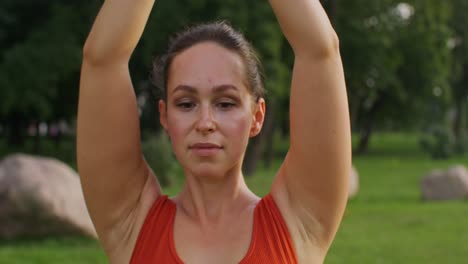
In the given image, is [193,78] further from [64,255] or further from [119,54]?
[64,255]

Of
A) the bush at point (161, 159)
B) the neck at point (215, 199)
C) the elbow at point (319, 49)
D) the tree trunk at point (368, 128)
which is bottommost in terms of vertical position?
the tree trunk at point (368, 128)

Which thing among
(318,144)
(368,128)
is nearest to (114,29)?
(318,144)

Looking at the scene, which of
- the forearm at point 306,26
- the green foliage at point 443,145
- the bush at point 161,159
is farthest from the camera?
the green foliage at point 443,145

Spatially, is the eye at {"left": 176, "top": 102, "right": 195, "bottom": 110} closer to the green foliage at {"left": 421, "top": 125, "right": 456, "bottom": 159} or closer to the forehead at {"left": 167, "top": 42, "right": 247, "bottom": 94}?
the forehead at {"left": 167, "top": 42, "right": 247, "bottom": 94}

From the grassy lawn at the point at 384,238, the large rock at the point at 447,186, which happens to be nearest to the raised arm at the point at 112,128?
the grassy lawn at the point at 384,238

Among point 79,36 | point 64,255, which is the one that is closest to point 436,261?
point 64,255

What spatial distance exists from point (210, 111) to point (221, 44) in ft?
0.70

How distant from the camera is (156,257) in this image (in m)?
1.88

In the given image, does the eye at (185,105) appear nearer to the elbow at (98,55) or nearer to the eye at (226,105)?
the eye at (226,105)

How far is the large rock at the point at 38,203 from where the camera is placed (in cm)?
821

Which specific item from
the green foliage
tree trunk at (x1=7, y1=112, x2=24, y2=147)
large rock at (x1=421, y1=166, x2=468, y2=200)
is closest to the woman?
large rock at (x1=421, y1=166, x2=468, y2=200)

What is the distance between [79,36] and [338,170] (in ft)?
66.5

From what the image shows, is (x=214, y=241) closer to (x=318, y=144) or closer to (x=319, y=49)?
(x=318, y=144)

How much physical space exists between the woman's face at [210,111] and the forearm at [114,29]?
168 mm
